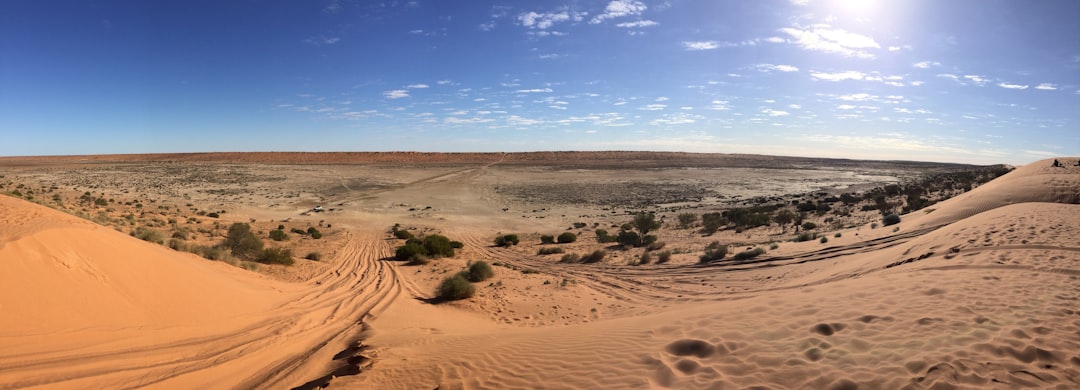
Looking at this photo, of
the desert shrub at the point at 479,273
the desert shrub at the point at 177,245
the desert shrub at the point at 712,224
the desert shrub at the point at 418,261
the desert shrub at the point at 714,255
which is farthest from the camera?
the desert shrub at the point at 712,224

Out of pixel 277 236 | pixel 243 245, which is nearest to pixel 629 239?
pixel 243 245

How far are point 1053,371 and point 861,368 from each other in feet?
5.39

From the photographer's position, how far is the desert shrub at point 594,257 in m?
18.1

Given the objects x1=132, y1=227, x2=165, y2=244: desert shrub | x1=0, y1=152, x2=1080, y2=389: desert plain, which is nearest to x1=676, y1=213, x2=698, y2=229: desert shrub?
x1=0, y1=152, x2=1080, y2=389: desert plain

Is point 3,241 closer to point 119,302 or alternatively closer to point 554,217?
point 119,302

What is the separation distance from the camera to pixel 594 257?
60.1 feet

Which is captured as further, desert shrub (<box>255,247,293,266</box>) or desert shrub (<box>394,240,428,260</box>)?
desert shrub (<box>394,240,428,260</box>)

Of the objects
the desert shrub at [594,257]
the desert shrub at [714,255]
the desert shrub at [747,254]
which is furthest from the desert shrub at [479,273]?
the desert shrub at [747,254]

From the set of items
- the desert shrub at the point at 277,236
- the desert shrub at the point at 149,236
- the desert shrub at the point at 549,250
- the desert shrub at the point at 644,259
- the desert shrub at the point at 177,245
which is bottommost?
the desert shrub at the point at 549,250

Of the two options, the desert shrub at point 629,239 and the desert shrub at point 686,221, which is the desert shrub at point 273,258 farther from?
the desert shrub at point 686,221

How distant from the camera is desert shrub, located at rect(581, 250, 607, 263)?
713 inches

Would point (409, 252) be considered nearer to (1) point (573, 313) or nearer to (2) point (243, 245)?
(2) point (243, 245)

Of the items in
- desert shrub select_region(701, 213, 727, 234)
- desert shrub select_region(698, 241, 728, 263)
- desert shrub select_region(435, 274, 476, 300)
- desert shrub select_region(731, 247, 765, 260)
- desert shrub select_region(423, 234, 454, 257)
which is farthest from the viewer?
desert shrub select_region(701, 213, 727, 234)

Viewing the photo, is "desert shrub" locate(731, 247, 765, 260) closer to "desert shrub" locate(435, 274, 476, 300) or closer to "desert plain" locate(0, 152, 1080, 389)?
"desert plain" locate(0, 152, 1080, 389)
